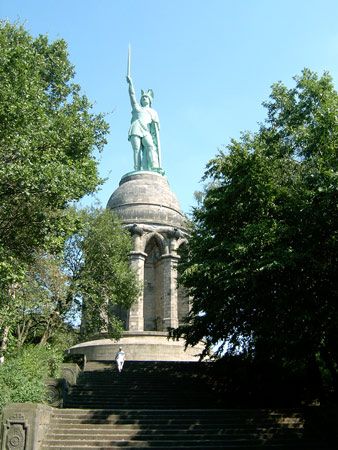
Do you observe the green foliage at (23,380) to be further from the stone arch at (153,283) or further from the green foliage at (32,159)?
the stone arch at (153,283)

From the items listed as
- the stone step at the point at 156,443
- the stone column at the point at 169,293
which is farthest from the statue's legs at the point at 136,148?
the stone step at the point at 156,443

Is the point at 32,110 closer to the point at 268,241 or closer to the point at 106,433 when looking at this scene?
the point at 268,241

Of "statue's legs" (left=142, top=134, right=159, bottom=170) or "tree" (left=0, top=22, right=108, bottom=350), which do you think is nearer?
"tree" (left=0, top=22, right=108, bottom=350)

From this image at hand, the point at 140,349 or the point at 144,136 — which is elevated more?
the point at 144,136

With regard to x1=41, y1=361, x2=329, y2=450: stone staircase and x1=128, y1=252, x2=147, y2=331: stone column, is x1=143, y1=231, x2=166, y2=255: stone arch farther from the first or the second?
x1=41, y1=361, x2=329, y2=450: stone staircase

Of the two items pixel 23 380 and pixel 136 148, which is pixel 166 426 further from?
pixel 136 148

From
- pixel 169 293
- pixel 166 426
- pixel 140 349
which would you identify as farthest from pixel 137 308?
pixel 166 426

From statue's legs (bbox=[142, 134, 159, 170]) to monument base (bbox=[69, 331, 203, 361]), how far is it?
13.3m

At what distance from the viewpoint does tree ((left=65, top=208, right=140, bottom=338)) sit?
23484 mm

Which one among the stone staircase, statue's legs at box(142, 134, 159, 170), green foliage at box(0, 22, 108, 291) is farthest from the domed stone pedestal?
green foliage at box(0, 22, 108, 291)

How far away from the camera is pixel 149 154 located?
36.2 metres

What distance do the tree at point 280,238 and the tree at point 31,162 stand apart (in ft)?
14.1

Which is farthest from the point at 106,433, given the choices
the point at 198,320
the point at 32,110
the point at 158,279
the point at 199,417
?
the point at 158,279

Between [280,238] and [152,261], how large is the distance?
20147 mm
